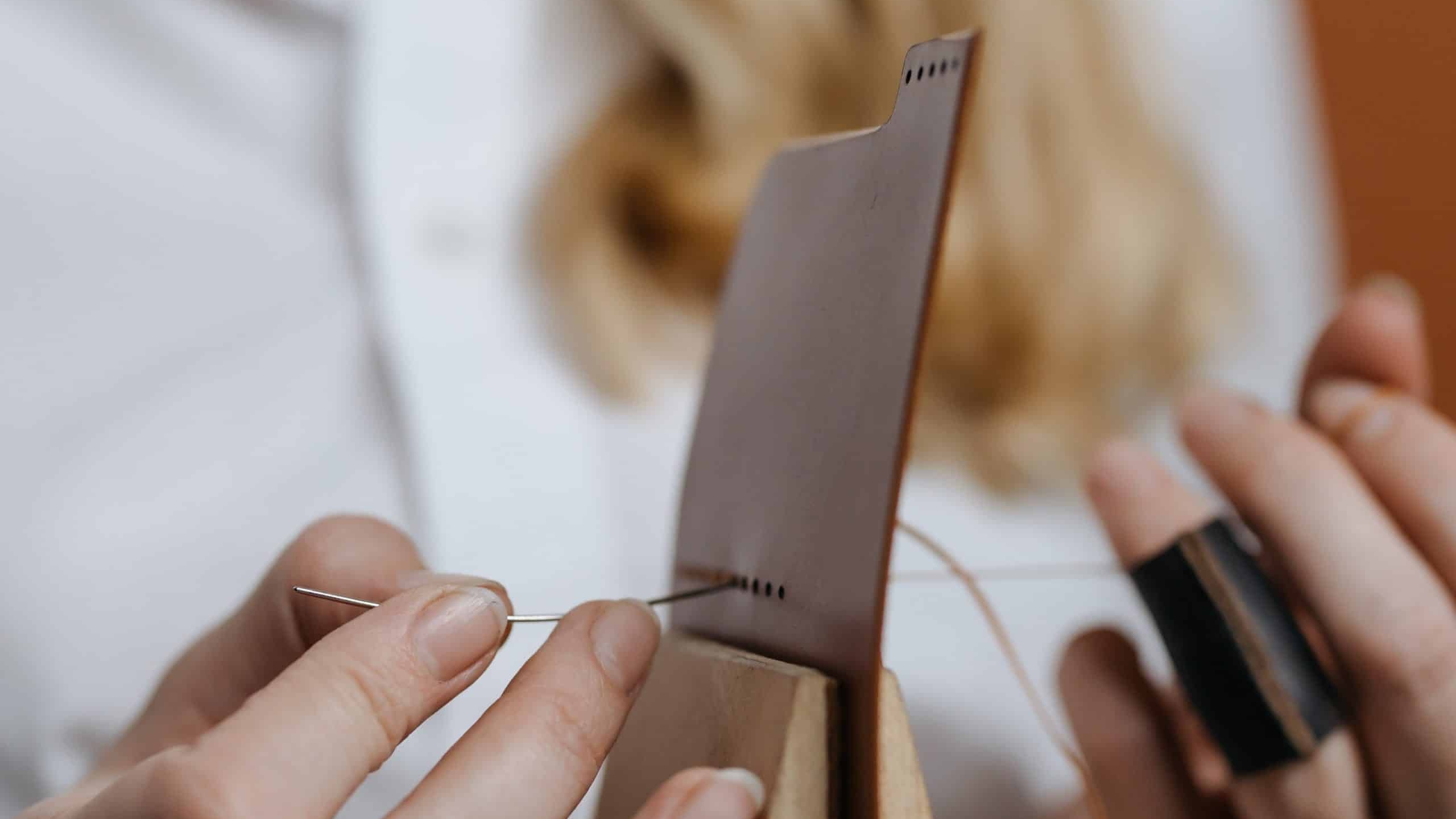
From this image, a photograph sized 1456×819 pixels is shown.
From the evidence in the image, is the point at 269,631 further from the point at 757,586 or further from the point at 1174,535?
the point at 1174,535

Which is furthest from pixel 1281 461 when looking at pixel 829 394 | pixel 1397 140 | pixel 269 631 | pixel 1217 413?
pixel 1397 140

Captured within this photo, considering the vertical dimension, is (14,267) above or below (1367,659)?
above

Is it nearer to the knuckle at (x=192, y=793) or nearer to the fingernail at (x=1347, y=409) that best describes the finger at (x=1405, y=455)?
the fingernail at (x=1347, y=409)

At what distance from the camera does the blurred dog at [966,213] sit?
53 centimetres

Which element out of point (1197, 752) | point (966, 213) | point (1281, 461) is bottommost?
point (1197, 752)

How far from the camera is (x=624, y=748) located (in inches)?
10.7

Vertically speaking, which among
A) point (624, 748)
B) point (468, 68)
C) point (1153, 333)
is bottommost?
point (624, 748)

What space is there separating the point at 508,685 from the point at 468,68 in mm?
391

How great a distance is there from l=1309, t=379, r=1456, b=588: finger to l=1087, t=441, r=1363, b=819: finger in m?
0.05

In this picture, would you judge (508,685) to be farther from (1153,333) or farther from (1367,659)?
(1153,333)

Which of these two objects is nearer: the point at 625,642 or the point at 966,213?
the point at 625,642

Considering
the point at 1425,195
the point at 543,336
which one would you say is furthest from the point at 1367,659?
the point at 1425,195

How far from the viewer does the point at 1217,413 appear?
0.33m

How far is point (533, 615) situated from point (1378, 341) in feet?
0.86
